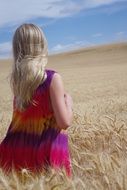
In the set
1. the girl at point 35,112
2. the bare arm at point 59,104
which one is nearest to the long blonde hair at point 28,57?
the girl at point 35,112

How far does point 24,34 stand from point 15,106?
0.59 m

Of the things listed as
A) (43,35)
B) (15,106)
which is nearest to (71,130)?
(15,106)

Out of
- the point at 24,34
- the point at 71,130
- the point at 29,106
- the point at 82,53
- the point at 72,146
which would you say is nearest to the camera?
the point at 24,34

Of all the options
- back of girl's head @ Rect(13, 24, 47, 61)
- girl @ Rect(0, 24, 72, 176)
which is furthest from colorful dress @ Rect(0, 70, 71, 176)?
back of girl's head @ Rect(13, 24, 47, 61)

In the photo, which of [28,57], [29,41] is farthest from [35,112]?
[29,41]

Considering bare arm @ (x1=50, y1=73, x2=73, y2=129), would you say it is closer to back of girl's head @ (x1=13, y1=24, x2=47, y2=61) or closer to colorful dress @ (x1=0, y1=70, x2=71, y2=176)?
colorful dress @ (x1=0, y1=70, x2=71, y2=176)

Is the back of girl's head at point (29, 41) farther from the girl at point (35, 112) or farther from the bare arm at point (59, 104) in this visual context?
the bare arm at point (59, 104)

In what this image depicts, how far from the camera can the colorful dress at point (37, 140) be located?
367 cm

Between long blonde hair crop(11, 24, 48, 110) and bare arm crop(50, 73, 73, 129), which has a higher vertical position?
long blonde hair crop(11, 24, 48, 110)

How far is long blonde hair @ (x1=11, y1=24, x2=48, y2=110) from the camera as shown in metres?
3.51

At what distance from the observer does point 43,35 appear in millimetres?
3559

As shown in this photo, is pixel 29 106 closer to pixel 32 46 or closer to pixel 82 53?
pixel 32 46

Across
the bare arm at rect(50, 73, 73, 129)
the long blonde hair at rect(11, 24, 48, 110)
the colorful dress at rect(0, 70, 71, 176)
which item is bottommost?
the colorful dress at rect(0, 70, 71, 176)

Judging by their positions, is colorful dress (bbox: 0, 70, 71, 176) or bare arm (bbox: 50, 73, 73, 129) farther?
colorful dress (bbox: 0, 70, 71, 176)
